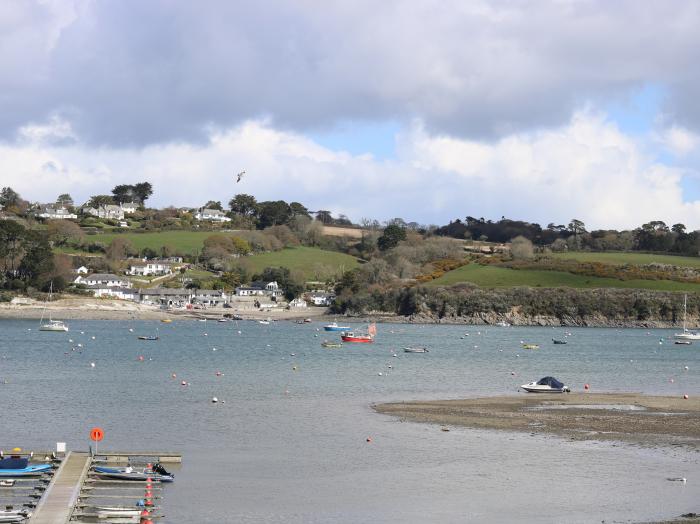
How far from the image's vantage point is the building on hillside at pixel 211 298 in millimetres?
180000

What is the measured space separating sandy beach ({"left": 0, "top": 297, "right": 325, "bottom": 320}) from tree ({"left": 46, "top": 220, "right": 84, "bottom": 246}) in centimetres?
3465

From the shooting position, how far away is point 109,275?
176500 millimetres

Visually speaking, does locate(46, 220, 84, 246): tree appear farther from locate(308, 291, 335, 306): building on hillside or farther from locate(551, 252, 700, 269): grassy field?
locate(551, 252, 700, 269): grassy field

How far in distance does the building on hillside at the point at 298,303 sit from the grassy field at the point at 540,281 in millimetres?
24567

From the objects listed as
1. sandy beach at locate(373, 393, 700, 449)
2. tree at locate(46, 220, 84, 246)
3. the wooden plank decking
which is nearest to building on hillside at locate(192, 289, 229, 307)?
tree at locate(46, 220, 84, 246)

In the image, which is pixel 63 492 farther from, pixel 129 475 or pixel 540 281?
pixel 540 281

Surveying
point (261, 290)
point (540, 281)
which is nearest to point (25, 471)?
point (540, 281)

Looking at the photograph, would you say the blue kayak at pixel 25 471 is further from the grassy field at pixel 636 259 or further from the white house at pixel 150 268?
the grassy field at pixel 636 259

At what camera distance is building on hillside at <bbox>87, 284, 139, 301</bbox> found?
6718 inches

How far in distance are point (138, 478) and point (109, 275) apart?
150689 millimetres

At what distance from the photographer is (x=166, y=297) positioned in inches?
6998

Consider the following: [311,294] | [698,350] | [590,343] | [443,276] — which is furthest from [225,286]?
[698,350]

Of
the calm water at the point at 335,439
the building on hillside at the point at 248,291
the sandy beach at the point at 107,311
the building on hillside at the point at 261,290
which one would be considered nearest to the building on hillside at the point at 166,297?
the sandy beach at the point at 107,311

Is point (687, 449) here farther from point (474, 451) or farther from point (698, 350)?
point (698, 350)
